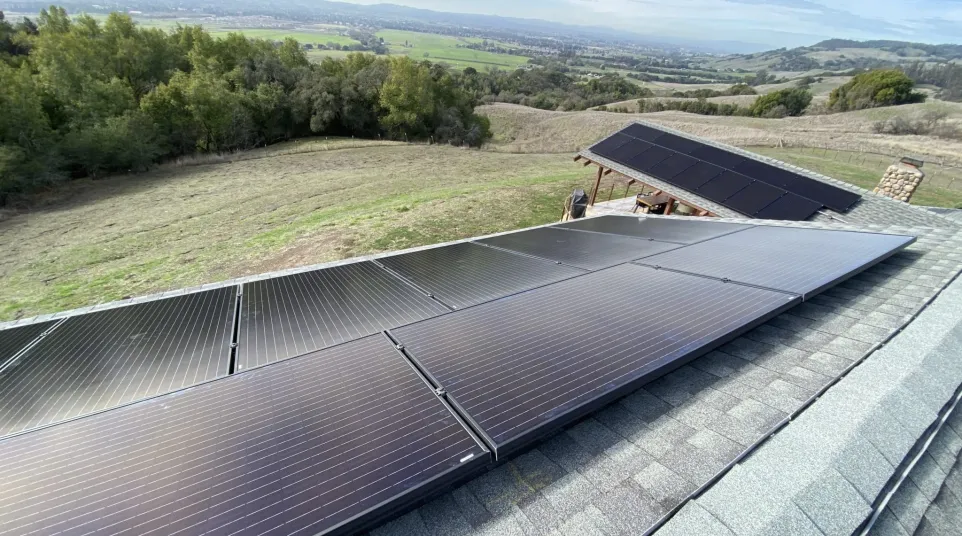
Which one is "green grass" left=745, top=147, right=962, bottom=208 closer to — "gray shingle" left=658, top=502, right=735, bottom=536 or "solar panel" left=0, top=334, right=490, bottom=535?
"gray shingle" left=658, top=502, right=735, bottom=536

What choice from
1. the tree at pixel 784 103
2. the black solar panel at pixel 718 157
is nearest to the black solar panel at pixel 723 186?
the black solar panel at pixel 718 157

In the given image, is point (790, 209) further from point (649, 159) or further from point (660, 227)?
point (649, 159)

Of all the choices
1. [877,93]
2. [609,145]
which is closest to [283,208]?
[609,145]

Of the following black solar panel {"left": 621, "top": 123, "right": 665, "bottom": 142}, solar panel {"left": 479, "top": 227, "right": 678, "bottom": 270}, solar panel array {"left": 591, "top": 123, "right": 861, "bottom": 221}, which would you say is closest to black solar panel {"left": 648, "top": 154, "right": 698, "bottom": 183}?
solar panel array {"left": 591, "top": 123, "right": 861, "bottom": 221}

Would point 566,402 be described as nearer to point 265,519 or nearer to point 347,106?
point 265,519

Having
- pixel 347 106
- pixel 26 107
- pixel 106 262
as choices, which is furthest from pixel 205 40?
pixel 106 262

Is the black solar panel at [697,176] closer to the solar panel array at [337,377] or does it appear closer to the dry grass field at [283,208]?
the solar panel array at [337,377]

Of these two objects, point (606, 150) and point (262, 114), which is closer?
point (606, 150)
